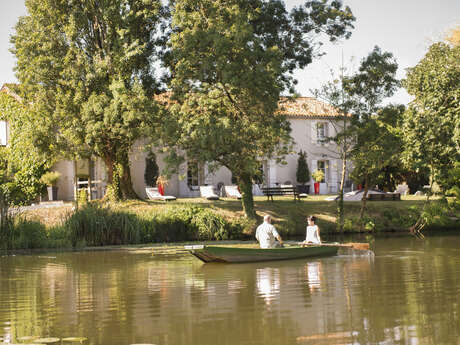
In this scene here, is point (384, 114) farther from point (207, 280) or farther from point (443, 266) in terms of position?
point (207, 280)

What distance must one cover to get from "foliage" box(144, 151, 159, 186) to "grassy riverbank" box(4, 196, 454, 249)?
772cm

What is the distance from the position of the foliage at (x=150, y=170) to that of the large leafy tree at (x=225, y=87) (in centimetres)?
1032

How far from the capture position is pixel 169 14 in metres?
26.6

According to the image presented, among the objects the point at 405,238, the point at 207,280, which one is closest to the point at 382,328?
the point at 207,280

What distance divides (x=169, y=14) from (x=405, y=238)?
42.0 ft

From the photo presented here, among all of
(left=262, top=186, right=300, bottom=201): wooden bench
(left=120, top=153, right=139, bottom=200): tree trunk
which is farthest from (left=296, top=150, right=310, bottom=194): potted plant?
(left=120, top=153, right=139, bottom=200): tree trunk

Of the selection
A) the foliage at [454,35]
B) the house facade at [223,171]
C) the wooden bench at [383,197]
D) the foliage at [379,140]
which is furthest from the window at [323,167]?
the foliage at [379,140]

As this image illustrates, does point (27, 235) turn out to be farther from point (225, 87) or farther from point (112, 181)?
point (225, 87)

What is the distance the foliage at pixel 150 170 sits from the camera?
1342 inches

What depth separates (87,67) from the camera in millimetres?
25062

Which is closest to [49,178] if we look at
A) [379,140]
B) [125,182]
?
[125,182]

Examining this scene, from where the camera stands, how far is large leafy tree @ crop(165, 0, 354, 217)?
22.6 metres

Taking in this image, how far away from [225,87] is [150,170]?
12009 mm

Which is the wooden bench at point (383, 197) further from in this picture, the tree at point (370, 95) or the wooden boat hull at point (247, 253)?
the wooden boat hull at point (247, 253)
